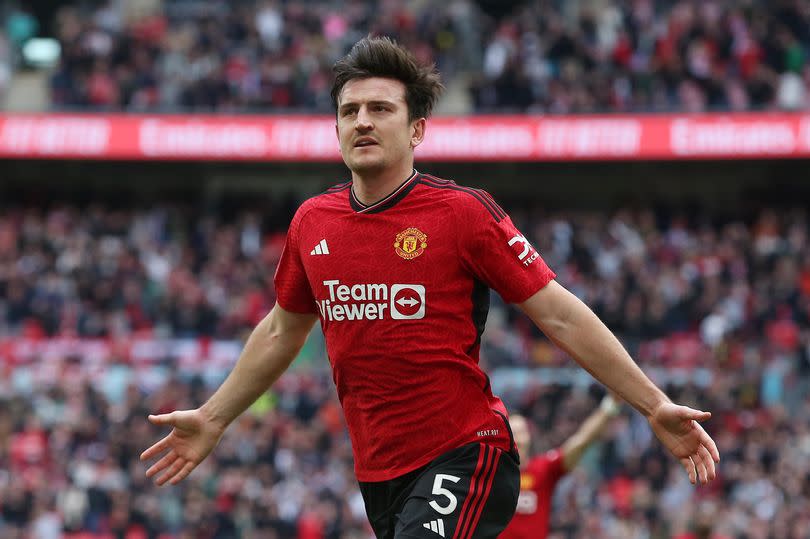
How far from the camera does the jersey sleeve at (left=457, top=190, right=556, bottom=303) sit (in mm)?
4535

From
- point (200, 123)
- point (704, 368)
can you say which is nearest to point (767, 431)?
point (704, 368)

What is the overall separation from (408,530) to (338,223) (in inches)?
42.4

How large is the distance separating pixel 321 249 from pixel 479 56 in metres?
19.7

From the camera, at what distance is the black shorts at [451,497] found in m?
4.44

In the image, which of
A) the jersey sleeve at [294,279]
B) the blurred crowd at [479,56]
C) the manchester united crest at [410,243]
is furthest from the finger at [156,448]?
the blurred crowd at [479,56]

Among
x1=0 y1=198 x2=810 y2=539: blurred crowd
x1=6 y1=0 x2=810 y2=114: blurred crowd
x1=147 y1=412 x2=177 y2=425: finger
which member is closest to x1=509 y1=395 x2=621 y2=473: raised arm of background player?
x1=147 y1=412 x2=177 y2=425: finger

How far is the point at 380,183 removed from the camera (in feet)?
15.4

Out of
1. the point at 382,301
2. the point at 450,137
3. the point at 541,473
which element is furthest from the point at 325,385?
the point at 382,301

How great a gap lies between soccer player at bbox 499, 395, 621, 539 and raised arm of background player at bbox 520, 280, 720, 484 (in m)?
2.98

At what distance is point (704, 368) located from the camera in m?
17.3

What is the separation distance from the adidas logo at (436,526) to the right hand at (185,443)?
1.00 metres

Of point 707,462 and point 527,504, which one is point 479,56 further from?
point 707,462

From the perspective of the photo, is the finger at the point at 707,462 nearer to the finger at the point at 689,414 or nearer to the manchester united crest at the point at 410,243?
the finger at the point at 689,414

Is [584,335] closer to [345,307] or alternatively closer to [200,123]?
[345,307]
